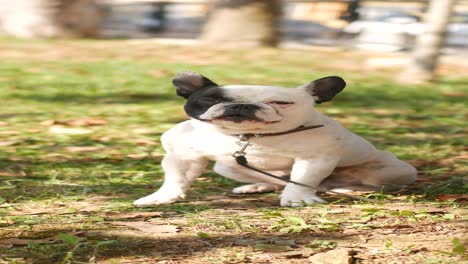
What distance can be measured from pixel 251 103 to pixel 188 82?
367 mm

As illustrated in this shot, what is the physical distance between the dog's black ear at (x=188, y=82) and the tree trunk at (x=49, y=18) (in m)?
9.83

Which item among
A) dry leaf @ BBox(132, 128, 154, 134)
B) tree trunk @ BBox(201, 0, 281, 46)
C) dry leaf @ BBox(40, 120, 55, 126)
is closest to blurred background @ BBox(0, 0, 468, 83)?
tree trunk @ BBox(201, 0, 281, 46)

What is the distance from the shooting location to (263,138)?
446 centimetres

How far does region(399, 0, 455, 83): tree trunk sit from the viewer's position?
34.0 ft

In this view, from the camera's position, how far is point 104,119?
25.1 feet

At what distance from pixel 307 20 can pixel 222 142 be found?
12779 millimetres

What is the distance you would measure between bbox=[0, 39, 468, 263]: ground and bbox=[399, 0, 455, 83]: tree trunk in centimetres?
21

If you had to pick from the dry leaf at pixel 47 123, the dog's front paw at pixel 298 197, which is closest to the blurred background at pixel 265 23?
the dry leaf at pixel 47 123

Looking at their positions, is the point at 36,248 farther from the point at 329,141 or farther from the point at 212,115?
the point at 329,141

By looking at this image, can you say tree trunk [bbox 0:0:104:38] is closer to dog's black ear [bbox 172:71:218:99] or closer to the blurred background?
the blurred background

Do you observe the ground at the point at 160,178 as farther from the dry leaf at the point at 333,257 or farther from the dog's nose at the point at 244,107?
the dog's nose at the point at 244,107

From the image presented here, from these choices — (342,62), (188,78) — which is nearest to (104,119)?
(188,78)

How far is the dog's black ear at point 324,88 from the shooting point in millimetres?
4512

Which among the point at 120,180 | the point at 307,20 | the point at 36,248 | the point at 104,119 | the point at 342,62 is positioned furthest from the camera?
the point at 307,20
